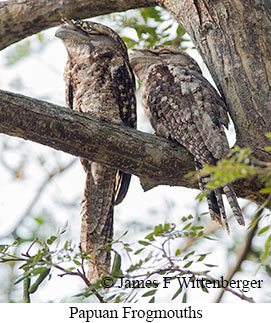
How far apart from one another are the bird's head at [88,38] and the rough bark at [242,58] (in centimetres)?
75

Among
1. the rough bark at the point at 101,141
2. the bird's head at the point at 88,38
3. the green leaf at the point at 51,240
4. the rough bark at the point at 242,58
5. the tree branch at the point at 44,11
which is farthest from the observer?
the bird's head at the point at 88,38

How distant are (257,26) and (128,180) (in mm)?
1301

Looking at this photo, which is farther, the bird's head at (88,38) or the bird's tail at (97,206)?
the bird's head at (88,38)

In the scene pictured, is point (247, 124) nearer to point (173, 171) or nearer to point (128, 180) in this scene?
point (173, 171)

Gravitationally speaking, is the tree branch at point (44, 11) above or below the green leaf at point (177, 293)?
above

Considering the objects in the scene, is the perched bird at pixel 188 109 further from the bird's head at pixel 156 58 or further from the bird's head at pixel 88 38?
the bird's head at pixel 88 38

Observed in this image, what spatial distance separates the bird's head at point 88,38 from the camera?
309cm

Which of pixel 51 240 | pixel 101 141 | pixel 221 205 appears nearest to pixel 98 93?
pixel 101 141

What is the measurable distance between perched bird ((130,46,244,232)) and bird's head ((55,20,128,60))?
0.20m

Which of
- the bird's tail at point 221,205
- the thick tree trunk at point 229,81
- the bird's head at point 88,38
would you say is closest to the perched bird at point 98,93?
the bird's head at point 88,38

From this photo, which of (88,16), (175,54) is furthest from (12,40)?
(175,54)

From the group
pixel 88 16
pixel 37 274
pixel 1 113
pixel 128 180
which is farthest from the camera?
pixel 128 180

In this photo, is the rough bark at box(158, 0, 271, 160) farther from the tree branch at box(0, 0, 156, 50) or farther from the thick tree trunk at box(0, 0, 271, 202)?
the tree branch at box(0, 0, 156, 50)

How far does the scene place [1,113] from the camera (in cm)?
207
